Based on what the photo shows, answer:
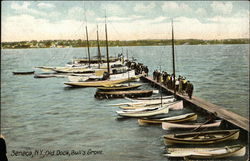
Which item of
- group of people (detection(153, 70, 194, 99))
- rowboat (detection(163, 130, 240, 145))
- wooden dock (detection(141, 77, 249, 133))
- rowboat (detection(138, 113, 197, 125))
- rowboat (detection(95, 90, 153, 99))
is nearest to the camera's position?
rowboat (detection(163, 130, 240, 145))

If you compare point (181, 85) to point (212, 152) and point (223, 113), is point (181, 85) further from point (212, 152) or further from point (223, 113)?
point (212, 152)

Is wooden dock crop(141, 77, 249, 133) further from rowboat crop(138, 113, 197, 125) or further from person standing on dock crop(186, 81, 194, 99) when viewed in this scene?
rowboat crop(138, 113, 197, 125)

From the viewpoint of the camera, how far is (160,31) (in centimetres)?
1374

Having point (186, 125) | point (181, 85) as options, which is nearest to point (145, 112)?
point (186, 125)

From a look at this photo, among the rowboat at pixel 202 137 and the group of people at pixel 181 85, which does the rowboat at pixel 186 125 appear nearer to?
the rowboat at pixel 202 137

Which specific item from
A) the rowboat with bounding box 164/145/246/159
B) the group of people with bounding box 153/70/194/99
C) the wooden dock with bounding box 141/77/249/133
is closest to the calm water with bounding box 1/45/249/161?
the rowboat with bounding box 164/145/246/159

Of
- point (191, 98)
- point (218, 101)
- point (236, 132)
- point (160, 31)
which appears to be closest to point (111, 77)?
point (218, 101)

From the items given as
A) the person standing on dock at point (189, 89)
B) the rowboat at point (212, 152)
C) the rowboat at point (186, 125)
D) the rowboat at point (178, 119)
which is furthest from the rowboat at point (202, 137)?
the person standing on dock at point (189, 89)

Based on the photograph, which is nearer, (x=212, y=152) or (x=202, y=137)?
(x=212, y=152)

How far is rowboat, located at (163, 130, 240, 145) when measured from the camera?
11.6m

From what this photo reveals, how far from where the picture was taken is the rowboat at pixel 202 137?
1159 centimetres

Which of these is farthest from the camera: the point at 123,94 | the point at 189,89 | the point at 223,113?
the point at 123,94

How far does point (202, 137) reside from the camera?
12.1 meters

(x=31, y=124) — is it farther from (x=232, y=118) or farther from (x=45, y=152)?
(x=232, y=118)
